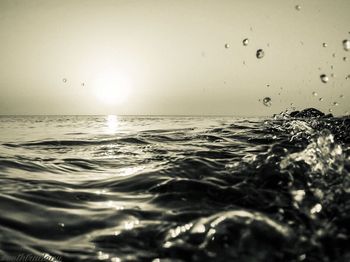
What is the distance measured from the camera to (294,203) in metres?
3.71

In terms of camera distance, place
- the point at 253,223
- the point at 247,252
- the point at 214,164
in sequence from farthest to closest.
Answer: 1. the point at 214,164
2. the point at 253,223
3. the point at 247,252

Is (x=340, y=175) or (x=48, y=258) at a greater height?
(x=340, y=175)

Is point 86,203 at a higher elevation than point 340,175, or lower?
lower

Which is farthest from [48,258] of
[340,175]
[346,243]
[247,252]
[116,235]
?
[340,175]

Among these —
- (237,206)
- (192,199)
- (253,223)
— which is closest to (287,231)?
(253,223)

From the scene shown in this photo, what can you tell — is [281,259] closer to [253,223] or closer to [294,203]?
[253,223]

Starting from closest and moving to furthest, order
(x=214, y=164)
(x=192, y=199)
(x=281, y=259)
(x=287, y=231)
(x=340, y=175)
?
(x=281, y=259) → (x=287, y=231) → (x=192, y=199) → (x=340, y=175) → (x=214, y=164)

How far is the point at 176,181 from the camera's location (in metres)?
5.10

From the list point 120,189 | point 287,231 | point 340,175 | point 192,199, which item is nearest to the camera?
point 287,231

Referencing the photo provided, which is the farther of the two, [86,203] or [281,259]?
[86,203]

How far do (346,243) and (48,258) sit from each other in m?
2.43

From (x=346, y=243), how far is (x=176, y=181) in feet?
9.34

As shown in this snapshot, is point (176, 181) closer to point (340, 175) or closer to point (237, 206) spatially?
point (237, 206)

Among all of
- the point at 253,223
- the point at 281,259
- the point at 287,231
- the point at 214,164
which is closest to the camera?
the point at 281,259
